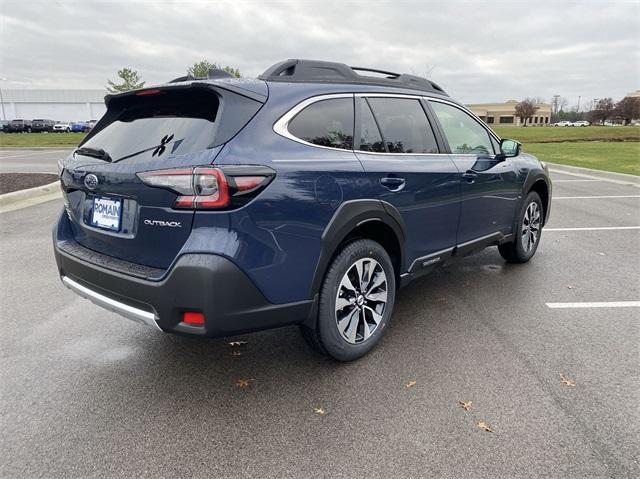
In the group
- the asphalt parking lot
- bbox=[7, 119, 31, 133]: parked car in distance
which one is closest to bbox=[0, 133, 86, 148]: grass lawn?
bbox=[7, 119, 31, 133]: parked car in distance

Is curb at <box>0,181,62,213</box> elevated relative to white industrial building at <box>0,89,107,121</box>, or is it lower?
lower

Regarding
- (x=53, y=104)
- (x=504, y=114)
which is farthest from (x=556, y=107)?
(x=53, y=104)

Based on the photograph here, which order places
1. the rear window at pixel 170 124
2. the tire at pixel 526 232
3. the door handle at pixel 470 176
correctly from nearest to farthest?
the rear window at pixel 170 124 → the door handle at pixel 470 176 → the tire at pixel 526 232

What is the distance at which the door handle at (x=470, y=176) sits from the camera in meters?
3.97

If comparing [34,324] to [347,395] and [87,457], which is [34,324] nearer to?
[87,457]

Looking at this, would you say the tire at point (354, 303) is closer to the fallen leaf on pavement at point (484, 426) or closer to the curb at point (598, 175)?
the fallen leaf on pavement at point (484, 426)

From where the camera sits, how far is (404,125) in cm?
358

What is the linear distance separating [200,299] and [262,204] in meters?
0.58

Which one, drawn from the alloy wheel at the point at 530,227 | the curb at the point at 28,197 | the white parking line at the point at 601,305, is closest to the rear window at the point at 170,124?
the white parking line at the point at 601,305

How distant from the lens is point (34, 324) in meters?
3.82

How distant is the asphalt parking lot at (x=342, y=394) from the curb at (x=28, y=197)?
5.11m

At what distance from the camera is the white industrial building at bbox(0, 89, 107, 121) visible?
3238 inches

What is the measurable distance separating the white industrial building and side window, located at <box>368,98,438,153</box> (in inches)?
3548

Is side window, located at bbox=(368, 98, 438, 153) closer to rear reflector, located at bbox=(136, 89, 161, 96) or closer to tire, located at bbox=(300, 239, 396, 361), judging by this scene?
tire, located at bbox=(300, 239, 396, 361)
